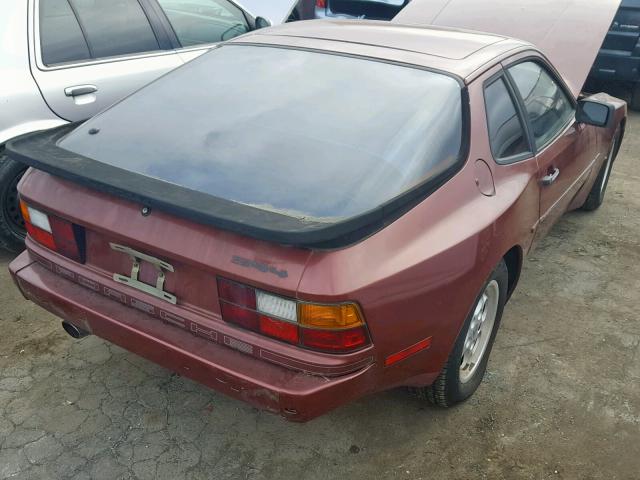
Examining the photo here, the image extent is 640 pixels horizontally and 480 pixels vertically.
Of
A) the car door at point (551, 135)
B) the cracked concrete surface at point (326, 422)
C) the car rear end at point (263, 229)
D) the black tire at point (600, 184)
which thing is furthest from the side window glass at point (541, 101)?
the black tire at point (600, 184)

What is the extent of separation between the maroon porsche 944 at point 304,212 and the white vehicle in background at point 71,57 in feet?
3.54

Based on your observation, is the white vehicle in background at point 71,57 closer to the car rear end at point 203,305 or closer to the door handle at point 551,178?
the car rear end at point 203,305

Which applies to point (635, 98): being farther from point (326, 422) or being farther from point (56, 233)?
point (56, 233)

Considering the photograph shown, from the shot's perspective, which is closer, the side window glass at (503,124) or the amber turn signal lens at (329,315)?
the amber turn signal lens at (329,315)

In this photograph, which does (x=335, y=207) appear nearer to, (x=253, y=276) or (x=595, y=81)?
(x=253, y=276)

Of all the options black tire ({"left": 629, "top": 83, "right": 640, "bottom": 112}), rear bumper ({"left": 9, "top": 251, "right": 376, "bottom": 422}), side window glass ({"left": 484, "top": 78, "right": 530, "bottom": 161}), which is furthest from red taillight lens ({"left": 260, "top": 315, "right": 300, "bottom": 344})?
black tire ({"left": 629, "top": 83, "right": 640, "bottom": 112})

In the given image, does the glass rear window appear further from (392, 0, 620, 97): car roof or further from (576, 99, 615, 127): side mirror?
(392, 0, 620, 97): car roof

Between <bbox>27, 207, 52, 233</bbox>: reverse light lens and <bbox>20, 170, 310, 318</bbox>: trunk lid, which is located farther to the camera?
<bbox>27, 207, 52, 233</bbox>: reverse light lens

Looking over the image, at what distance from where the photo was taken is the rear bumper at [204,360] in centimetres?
187

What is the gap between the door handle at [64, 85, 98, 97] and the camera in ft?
11.8

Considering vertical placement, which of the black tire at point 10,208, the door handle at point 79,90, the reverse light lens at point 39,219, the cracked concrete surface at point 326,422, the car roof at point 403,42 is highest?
the car roof at point 403,42

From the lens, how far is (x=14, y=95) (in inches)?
133

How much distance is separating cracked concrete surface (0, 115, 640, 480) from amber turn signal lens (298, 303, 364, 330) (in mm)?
798

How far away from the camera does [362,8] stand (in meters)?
6.60
